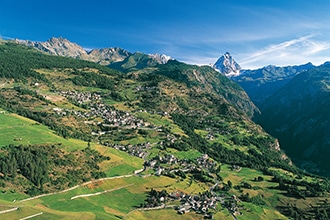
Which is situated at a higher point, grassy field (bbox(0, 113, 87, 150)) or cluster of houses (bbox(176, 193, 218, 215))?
grassy field (bbox(0, 113, 87, 150))

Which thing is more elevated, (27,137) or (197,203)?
(27,137)

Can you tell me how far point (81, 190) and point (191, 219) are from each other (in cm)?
4994

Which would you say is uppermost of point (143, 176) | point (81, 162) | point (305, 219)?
point (81, 162)

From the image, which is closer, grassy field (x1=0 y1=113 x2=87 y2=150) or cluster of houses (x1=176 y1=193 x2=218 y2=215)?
cluster of houses (x1=176 y1=193 x2=218 y2=215)

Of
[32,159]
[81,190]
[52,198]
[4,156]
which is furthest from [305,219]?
[4,156]

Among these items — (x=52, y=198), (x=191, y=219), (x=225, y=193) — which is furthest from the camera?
(x=225, y=193)

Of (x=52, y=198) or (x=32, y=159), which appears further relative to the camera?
(x=32, y=159)

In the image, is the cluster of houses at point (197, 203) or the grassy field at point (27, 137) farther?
the grassy field at point (27, 137)

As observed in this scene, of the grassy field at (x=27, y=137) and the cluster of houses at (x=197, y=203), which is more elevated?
the grassy field at (x=27, y=137)

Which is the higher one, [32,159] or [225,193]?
[32,159]

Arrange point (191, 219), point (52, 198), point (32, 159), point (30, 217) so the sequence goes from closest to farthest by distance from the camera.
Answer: point (30, 217), point (52, 198), point (191, 219), point (32, 159)

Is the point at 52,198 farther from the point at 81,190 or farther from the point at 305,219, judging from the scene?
the point at 305,219

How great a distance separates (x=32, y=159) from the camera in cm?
15112

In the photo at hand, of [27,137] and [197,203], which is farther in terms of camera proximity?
[27,137]
